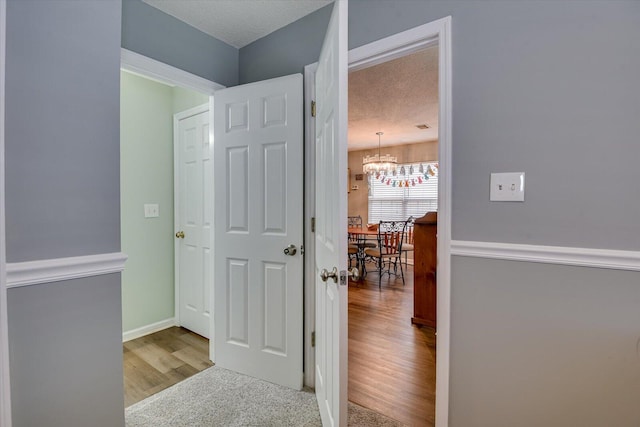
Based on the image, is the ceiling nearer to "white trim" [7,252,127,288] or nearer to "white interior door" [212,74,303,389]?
"white interior door" [212,74,303,389]

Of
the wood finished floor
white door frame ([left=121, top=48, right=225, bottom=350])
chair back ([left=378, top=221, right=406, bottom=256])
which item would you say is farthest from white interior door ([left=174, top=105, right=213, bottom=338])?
chair back ([left=378, top=221, right=406, bottom=256])

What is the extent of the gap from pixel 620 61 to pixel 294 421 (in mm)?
2162

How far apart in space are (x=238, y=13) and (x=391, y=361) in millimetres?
2689

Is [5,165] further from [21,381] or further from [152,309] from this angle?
[152,309]

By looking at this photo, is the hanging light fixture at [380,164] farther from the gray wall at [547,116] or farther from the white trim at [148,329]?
the white trim at [148,329]

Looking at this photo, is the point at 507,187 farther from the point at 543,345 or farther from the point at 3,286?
the point at 3,286

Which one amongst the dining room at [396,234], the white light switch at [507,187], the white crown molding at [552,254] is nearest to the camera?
the white crown molding at [552,254]

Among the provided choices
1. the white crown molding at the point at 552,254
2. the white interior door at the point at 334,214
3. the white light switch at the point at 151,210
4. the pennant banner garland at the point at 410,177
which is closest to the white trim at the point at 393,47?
the white interior door at the point at 334,214

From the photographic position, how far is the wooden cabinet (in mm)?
2863

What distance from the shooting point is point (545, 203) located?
3.84 ft

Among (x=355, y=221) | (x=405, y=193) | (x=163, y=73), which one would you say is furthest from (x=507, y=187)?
(x=405, y=193)

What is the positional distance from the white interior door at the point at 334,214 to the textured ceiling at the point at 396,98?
112cm

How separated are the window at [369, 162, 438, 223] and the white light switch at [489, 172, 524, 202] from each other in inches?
183

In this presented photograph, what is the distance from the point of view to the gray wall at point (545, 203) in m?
1.05
